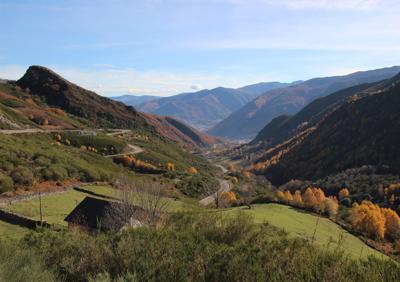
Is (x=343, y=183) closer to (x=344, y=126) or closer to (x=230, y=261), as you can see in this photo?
(x=344, y=126)

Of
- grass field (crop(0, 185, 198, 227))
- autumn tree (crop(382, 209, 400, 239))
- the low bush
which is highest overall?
the low bush

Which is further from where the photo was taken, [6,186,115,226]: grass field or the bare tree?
[6,186,115,226]: grass field

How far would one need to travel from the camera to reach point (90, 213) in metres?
43.1

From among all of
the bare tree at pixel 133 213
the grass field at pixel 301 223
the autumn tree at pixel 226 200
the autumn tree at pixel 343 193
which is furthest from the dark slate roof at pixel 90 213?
the autumn tree at pixel 343 193

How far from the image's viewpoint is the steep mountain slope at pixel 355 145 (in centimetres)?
14875

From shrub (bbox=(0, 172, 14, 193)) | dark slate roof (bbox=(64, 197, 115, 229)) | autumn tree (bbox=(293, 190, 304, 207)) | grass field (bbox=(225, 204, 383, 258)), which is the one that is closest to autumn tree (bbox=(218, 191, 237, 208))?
autumn tree (bbox=(293, 190, 304, 207))

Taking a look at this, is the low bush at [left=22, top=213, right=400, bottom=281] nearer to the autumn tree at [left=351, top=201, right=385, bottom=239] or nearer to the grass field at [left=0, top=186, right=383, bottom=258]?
the grass field at [left=0, top=186, right=383, bottom=258]

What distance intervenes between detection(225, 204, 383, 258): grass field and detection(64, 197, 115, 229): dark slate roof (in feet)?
61.2

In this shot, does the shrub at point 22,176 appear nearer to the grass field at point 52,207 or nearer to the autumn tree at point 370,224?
the grass field at point 52,207

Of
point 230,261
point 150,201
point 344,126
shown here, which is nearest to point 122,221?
point 150,201

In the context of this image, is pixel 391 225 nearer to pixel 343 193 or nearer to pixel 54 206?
pixel 343 193

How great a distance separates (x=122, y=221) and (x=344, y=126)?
16486 cm

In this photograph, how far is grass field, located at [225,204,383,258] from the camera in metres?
51.0

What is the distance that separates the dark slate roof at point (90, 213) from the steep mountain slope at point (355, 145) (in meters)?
114
